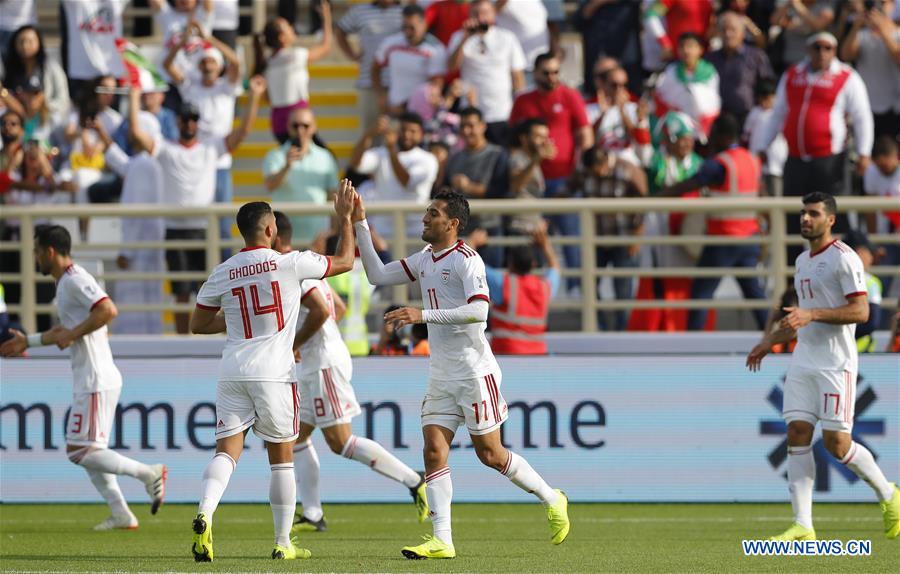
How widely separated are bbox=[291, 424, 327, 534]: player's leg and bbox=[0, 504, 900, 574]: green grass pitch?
18 centimetres

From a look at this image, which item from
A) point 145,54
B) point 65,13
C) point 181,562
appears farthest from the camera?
point 145,54

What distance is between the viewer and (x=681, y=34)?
17859 millimetres

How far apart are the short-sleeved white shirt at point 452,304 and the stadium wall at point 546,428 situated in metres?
4.10

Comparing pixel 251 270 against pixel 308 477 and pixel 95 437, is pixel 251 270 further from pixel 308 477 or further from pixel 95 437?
pixel 95 437

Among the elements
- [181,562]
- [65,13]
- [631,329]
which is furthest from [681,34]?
[181,562]

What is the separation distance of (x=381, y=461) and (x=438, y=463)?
6.59 feet

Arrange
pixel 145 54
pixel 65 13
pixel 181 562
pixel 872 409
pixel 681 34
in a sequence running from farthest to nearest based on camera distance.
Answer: pixel 145 54
pixel 65 13
pixel 681 34
pixel 872 409
pixel 181 562

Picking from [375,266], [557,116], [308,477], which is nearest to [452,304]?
[375,266]

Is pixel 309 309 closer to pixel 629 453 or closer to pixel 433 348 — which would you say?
pixel 433 348

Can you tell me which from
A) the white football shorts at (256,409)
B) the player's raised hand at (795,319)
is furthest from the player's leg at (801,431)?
the white football shorts at (256,409)

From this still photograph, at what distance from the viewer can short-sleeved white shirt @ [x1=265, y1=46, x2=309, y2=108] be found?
17719 mm

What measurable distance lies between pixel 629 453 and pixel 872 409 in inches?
81.6

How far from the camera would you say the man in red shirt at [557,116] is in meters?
16.8

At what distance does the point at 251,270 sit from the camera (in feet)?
30.6
